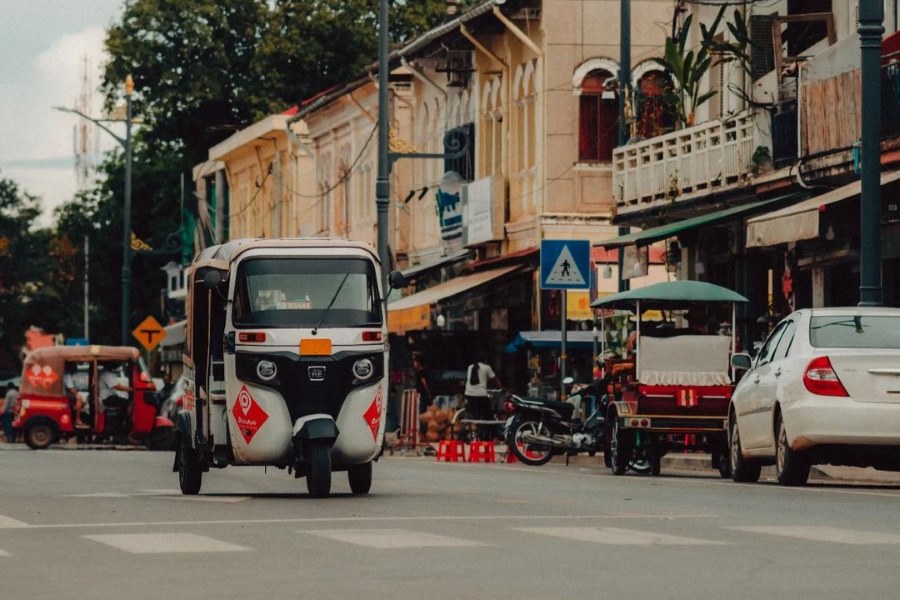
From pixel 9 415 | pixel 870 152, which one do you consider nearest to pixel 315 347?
pixel 870 152

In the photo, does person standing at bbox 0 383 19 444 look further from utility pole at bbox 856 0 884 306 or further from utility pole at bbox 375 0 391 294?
utility pole at bbox 856 0 884 306

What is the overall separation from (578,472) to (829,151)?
6090 millimetres

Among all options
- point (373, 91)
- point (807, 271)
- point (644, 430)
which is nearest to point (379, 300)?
point (644, 430)

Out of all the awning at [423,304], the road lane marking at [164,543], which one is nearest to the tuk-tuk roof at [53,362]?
the awning at [423,304]

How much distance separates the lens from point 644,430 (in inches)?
1046

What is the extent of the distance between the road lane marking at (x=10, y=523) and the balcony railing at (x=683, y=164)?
65.9ft

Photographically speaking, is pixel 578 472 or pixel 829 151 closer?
pixel 578 472

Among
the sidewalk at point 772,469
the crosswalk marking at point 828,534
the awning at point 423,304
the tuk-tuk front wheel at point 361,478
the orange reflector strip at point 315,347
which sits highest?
the awning at point 423,304

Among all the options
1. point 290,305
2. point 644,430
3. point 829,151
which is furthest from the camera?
point 829,151

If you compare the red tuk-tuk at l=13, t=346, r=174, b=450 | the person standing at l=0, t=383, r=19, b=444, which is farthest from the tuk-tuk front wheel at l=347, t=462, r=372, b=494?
the person standing at l=0, t=383, r=19, b=444

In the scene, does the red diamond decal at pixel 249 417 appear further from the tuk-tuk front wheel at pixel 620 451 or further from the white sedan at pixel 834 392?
the tuk-tuk front wheel at pixel 620 451

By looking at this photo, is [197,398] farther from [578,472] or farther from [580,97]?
[580,97]

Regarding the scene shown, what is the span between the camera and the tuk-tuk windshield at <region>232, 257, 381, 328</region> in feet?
65.4

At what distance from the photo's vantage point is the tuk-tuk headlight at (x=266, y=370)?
64.8 feet
